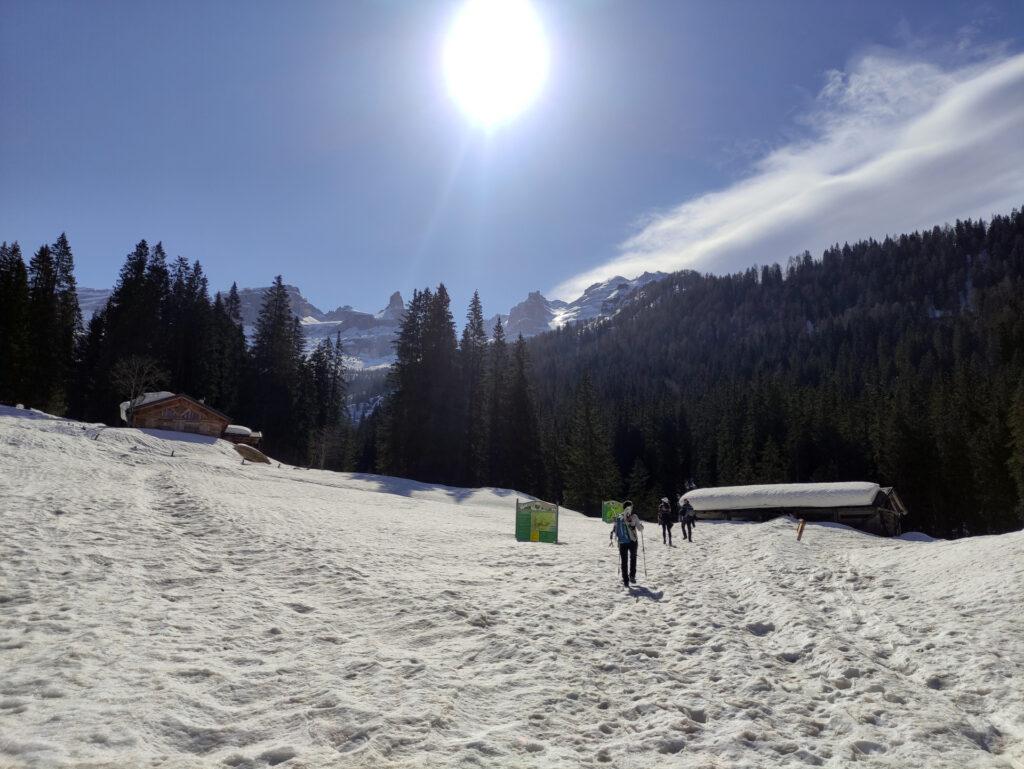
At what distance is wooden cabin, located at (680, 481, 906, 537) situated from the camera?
120ft

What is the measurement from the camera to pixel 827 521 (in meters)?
37.6

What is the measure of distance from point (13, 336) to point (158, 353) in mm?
15706

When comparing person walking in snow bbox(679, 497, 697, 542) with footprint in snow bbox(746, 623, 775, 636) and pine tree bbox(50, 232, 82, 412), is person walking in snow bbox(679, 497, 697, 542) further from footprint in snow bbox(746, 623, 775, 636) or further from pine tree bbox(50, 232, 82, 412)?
pine tree bbox(50, 232, 82, 412)

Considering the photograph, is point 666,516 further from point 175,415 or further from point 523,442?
point 175,415

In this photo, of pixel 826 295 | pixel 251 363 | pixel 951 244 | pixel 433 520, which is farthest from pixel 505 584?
pixel 951 244

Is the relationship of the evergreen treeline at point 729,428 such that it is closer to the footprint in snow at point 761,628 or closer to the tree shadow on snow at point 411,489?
the tree shadow on snow at point 411,489

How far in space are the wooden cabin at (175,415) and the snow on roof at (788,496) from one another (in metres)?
41.9

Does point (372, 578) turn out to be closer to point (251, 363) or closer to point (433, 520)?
point (433, 520)

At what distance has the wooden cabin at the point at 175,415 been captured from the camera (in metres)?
47.8

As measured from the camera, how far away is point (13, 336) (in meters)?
52.6

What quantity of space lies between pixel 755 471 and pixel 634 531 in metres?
68.2

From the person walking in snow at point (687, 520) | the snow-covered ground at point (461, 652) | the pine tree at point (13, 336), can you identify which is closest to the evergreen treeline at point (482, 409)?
the pine tree at point (13, 336)

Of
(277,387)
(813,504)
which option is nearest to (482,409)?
(277,387)

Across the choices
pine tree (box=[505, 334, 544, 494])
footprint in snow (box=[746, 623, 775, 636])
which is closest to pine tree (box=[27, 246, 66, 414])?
pine tree (box=[505, 334, 544, 494])
